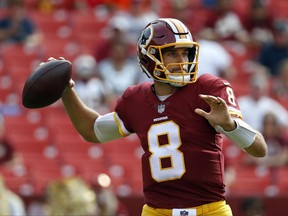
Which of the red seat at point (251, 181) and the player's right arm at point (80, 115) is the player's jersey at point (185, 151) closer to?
the player's right arm at point (80, 115)

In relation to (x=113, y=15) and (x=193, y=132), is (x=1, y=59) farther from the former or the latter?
(x=193, y=132)

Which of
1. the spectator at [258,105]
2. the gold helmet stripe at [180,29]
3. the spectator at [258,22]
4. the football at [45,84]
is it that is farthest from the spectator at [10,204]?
the spectator at [258,22]

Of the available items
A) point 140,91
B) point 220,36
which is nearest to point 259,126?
point 220,36

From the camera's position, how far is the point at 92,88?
11016 mm

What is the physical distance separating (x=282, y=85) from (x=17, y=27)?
3176 millimetres

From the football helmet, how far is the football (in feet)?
1.54

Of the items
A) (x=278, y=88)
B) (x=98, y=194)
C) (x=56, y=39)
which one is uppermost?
(x=56, y=39)

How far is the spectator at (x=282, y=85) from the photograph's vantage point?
39.5 ft

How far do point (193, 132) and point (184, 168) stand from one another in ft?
0.62

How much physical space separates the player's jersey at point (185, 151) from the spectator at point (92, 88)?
5.39 meters

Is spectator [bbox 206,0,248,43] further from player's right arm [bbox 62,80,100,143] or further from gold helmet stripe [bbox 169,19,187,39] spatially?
gold helmet stripe [bbox 169,19,187,39]

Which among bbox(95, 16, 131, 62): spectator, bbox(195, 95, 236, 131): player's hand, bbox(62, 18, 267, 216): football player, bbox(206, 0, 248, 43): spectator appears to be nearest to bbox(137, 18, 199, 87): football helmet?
bbox(62, 18, 267, 216): football player

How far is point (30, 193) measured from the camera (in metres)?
9.57

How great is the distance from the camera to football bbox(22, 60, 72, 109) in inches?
221
